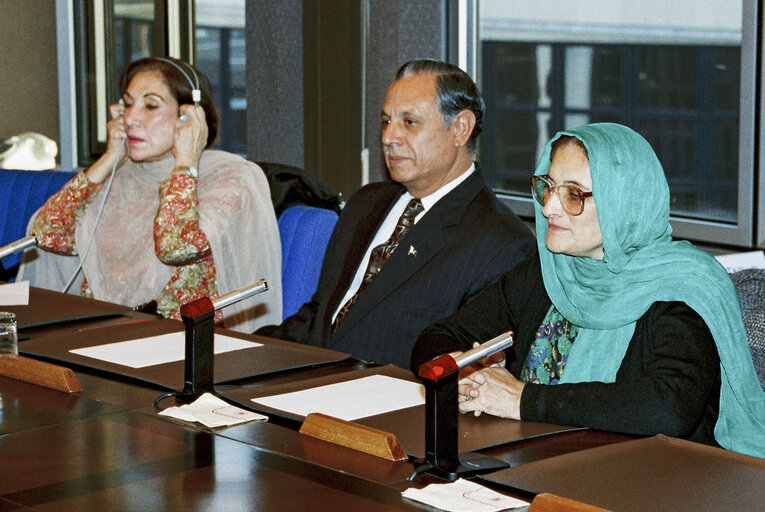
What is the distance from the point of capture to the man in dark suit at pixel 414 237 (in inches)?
94.9

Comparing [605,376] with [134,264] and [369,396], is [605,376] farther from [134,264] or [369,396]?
[134,264]

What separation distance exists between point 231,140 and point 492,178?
68.2 inches

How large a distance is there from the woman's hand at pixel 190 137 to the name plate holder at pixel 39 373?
4.00 feet

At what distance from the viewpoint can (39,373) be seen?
181cm

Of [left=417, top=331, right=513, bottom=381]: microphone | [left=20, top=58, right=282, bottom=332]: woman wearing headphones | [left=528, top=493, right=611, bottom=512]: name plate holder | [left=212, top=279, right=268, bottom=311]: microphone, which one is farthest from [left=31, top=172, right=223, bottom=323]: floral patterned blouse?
[left=528, top=493, right=611, bottom=512]: name plate holder

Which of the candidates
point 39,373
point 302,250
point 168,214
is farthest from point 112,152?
point 39,373

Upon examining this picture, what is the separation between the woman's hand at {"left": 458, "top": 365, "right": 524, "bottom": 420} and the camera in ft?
5.36

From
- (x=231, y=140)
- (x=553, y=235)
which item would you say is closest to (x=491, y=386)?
(x=553, y=235)

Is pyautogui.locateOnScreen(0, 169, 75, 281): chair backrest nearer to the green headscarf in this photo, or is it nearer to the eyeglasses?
the eyeglasses

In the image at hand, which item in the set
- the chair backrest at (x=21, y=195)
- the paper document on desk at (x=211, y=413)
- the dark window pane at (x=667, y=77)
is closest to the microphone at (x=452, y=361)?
the paper document on desk at (x=211, y=413)

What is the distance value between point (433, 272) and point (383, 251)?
0.74 ft

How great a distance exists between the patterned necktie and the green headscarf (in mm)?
766

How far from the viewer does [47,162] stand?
4926 mm

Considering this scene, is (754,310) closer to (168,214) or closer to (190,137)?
(168,214)
